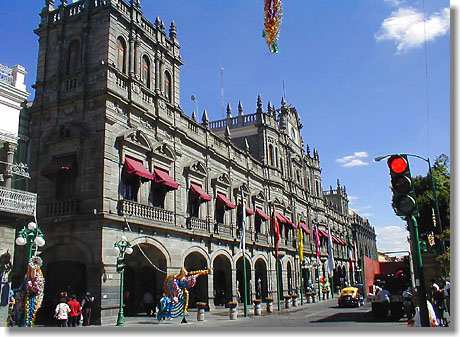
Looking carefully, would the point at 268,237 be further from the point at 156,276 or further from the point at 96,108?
the point at 96,108

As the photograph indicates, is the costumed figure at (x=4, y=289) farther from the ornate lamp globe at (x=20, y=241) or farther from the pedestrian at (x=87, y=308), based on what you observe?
the ornate lamp globe at (x=20, y=241)

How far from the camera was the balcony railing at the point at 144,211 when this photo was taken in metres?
20.0

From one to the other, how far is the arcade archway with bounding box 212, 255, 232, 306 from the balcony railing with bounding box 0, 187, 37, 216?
549 inches

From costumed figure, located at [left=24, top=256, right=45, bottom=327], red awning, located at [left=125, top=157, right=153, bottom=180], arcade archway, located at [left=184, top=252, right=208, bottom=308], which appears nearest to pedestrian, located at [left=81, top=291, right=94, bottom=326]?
costumed figure, located at [left=24, top=256, right=45, bottom=327]

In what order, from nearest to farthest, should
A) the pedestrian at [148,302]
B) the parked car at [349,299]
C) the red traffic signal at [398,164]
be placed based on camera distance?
the red traffic signal at [398,164] < the pedestrian at [148,302] < the parked car at [349,299]

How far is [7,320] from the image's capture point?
14594 millimetres

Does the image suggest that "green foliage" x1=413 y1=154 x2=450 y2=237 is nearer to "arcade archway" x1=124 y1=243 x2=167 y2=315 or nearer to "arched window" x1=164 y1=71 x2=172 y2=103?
"arcade archway" x1=124 y1=243 x2=167 y2=315

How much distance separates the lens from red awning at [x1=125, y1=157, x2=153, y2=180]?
2034cm

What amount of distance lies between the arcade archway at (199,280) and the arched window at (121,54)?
1074 cm

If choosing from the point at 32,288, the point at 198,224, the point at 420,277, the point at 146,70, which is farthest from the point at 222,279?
the point at 420,277

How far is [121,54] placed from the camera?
22.1 m

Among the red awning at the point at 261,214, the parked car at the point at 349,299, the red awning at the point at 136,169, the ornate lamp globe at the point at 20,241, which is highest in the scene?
the red awning at the point at 136,169

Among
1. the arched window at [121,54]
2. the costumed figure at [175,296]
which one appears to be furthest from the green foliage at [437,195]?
the arched window at [121,54]

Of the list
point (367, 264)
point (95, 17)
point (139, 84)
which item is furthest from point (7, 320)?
point (367, 264)
